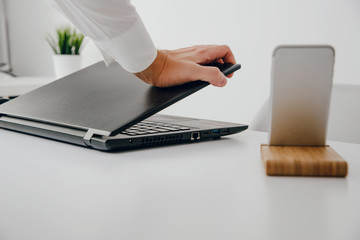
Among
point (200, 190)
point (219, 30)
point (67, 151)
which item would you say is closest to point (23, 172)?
point (67, 151)

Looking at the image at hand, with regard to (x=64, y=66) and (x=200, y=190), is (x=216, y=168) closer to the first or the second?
(x=200, y=190)

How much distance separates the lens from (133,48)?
2.31 feet

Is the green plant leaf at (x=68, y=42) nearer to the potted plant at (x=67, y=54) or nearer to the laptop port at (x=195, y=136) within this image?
the potted plant at (x=67, y=54)

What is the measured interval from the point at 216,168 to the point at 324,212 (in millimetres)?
191

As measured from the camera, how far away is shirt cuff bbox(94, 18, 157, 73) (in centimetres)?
71

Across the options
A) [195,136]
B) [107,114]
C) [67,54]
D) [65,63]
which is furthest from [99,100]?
[67,54]

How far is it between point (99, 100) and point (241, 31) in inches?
61.1

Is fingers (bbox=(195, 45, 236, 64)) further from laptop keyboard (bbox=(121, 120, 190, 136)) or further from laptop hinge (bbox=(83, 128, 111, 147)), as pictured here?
laptop hinge (bbox=(83, 128, 111, 147))

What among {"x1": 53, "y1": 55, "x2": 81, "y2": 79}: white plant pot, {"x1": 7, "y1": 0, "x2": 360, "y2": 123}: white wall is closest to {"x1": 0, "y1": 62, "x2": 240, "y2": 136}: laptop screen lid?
{"x1": 7, "y1": 0, "x2": 360, "y2": 123}: white wall

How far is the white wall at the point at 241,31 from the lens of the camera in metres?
1.80

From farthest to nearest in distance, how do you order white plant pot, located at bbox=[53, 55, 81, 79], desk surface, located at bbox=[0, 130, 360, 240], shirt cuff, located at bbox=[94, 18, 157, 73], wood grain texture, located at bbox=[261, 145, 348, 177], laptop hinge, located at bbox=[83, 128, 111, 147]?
white plant pot, located at bbox=[53, 55, 81, 79]
shirt cuff, located at bbox=[94, 18, 157, 73]
laptop hinge, located at bbox=[83, 128, 111, 147]
wood grain texture, located at bbox=[261, 145, 348, 177]
desk surface, located at bbox=[0, 130, 360, 240]

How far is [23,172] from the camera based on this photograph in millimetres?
519

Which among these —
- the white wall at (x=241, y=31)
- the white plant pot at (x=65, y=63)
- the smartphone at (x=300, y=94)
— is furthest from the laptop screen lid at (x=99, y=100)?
the white plant pot at (x=65, y=63)

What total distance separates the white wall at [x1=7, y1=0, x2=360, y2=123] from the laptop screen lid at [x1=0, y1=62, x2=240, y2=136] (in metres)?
1.25
